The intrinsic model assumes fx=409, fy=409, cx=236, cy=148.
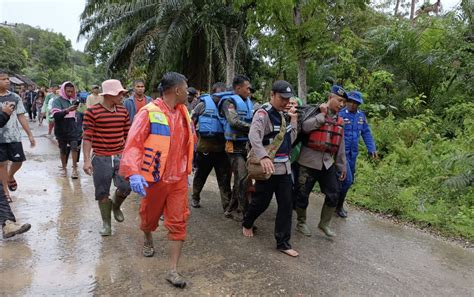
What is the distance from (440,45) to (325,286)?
29.3ft

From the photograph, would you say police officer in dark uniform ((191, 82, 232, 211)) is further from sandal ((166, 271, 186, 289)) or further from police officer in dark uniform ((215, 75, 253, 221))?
sandal ((166, 271, 186, 289))

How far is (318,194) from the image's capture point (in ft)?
23.7

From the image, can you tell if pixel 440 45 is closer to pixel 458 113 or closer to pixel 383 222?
pixel 458 113

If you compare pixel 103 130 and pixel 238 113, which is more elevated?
pixel 238 113

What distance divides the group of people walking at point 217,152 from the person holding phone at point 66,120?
159 centimetres

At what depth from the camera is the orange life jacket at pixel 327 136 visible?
477 centimetres

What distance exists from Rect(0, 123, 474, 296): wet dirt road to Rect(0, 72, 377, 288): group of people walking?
0.22 m

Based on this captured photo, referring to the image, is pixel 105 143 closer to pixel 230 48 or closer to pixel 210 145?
pixel 210 145

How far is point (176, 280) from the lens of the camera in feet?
11.5

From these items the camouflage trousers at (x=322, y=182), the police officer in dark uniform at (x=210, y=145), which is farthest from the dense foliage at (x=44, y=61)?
the camouflage trousers at (x=322, y=182)

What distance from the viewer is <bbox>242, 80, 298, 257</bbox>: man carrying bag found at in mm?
4270

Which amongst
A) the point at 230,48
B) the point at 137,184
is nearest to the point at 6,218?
the point at 137,184

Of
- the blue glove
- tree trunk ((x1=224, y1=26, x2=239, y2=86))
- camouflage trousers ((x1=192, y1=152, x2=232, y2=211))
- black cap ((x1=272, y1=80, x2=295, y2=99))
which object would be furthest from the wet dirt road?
tree trunk ((x1=224, y1=26, x2=239, y2=86))

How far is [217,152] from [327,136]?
157 centimetres
